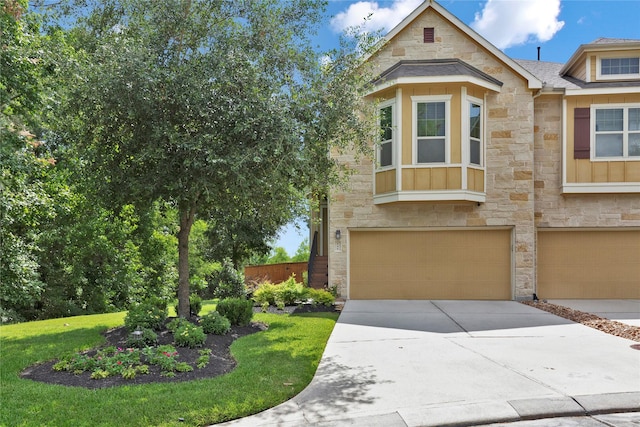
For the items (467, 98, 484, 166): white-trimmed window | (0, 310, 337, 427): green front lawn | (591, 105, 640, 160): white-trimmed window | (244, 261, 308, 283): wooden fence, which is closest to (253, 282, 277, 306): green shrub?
(0, 310, 337, 427): green front lawn

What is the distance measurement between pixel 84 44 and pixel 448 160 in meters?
8.25

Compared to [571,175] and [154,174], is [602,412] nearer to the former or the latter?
[154,174]

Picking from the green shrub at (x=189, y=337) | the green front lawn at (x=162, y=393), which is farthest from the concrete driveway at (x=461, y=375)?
the green shrub at (x=189, y=337)

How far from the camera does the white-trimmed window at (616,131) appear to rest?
471 inches

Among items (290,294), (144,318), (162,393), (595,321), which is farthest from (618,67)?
(162,393)

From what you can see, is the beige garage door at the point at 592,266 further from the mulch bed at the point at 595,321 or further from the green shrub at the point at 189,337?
the green shrub at the point at 189,337

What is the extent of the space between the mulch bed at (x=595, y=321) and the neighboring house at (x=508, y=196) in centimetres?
151

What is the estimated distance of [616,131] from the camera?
39.5 ft

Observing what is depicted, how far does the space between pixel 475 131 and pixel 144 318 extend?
9.00m

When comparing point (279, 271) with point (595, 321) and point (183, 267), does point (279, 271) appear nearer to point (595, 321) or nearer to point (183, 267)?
point (183, 267)

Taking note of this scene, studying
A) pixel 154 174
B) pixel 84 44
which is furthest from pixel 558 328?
pixel 84 44

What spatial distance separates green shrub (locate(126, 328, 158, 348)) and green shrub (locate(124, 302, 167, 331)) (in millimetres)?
509

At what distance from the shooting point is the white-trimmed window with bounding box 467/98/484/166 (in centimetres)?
1168

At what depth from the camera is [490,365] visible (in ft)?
18.9
